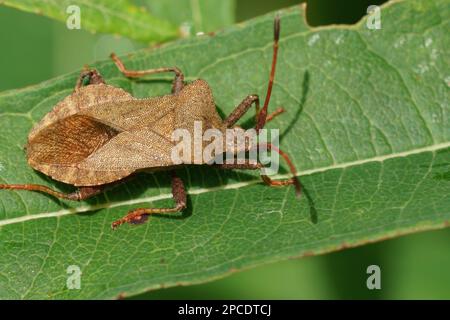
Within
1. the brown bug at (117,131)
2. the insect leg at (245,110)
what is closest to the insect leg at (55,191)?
the brown bug at (117,131)

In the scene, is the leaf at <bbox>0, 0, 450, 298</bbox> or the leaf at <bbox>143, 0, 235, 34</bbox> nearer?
the leaf at <bbox>0, 0, 450, 298</bbox>

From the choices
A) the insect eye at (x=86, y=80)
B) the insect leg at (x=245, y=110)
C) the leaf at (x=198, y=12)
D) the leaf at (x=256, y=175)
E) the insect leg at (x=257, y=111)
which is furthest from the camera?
the leaf at (x=198, y=12)

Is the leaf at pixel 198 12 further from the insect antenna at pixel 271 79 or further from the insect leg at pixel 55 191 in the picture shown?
the insect leg at pixel 55 191

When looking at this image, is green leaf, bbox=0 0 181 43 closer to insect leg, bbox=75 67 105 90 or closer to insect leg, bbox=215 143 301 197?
insect leg, bbox=75 67 105 90

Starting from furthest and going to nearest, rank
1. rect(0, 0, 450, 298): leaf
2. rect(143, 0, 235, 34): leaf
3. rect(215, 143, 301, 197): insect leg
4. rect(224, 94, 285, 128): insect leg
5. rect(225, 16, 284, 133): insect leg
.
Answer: rect(143, 0, 235, 34): leaf, rect(224, 94, 285, 128): insect leg, rect(225, 16, 284, 133): insect leg, rect(215, 143, 301, 197): insect leg, rect(0, 0, 450, 298): leaf

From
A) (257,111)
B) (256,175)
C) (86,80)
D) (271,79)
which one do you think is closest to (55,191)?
(86,80)

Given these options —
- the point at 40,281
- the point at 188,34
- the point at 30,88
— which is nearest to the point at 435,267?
the point at 188,34

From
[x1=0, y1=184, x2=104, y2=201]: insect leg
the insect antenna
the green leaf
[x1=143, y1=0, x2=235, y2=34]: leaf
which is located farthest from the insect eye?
the insect antenna
